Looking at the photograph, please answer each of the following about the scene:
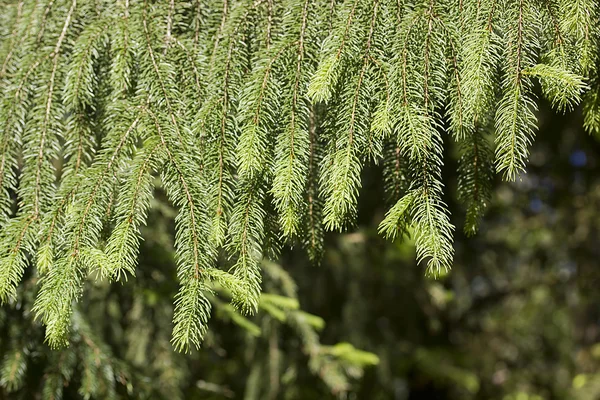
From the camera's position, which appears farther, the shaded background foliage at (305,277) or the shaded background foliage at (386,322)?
the shaded background foliage at (386,322)

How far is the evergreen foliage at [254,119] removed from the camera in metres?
1.19

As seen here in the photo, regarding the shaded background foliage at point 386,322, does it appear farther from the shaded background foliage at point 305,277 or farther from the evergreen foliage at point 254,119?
the evergreen foliage at point 254,119

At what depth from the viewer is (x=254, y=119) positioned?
1.27m

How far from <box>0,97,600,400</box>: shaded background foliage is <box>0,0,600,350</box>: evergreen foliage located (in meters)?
0.87

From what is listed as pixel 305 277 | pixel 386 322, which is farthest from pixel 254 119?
pixel 386 322

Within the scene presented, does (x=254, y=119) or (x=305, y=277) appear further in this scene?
(x=305, y=277)

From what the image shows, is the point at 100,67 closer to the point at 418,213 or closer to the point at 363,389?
the point at 418,213

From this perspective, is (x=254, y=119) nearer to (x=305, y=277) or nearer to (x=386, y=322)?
(x=305, y=277)

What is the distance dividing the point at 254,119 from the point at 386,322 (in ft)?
9.93

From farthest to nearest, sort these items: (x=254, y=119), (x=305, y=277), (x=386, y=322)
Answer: (x=386, y=322) < (x=305, y=277) < (x=254, y=119)

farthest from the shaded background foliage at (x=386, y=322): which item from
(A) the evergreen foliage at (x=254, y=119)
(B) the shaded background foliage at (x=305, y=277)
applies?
(A) the evergreen foliage at (x=254, y=119)

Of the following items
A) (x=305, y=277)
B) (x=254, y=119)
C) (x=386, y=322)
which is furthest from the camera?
(x=386, y=322)

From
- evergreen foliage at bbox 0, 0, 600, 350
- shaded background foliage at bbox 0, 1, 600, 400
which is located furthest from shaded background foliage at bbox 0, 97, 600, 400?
evergreen foliage at bbox 0, 0, 600, 350

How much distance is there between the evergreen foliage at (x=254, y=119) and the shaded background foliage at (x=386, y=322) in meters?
0.87
